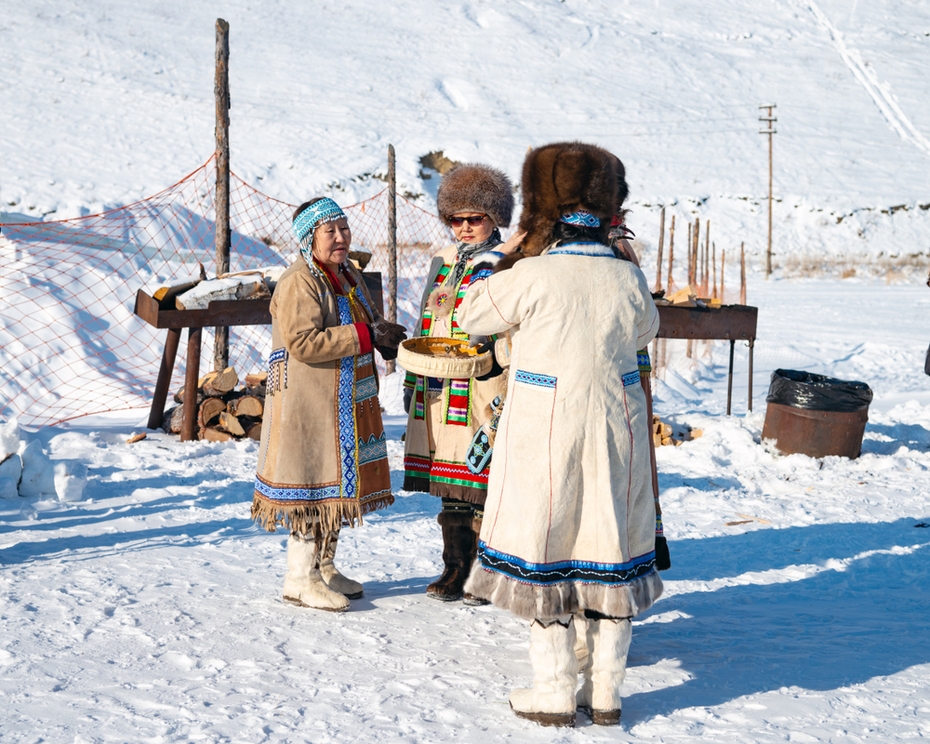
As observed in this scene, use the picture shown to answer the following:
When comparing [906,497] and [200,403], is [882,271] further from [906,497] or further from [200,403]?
[200,403]

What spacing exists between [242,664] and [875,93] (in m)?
34.5

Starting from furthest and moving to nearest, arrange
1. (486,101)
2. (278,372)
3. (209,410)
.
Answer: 1. (486,101)
2. (209,410)
3. (278,372)

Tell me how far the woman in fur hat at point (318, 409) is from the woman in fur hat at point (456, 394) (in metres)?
0.21

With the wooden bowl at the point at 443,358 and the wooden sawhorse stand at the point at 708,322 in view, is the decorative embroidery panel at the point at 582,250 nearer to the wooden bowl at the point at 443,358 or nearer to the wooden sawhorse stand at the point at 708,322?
the wooden bowl at the point at 443,358

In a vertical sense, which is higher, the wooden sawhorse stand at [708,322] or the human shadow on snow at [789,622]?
the wooden sawhorse stand at [708,322]

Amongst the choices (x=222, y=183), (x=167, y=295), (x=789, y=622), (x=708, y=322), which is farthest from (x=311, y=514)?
(x=708, y=322)

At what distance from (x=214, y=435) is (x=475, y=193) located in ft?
12.9

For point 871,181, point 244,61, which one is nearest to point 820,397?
point 871,181

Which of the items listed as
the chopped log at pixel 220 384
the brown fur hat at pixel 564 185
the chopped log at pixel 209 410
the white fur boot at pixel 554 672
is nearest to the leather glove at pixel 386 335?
the brown fur hat at pixel 564 185

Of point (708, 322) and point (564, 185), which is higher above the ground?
point (564, 185)

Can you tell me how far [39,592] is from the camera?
405 centimetres

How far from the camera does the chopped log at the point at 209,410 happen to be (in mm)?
7371

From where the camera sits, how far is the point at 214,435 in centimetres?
726

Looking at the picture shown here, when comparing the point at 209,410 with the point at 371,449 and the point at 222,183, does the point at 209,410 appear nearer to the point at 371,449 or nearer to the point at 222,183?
the point at 222,183
